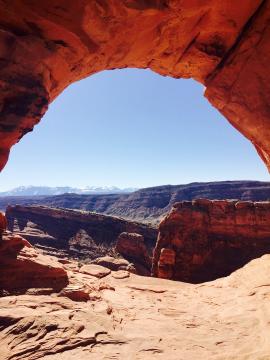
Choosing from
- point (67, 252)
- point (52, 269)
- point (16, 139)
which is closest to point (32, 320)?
point (52, 269)

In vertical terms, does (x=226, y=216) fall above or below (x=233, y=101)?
below

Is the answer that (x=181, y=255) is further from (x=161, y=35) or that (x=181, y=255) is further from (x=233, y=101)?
(x=161, y=35)

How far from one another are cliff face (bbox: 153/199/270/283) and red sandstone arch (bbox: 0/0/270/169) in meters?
19.2

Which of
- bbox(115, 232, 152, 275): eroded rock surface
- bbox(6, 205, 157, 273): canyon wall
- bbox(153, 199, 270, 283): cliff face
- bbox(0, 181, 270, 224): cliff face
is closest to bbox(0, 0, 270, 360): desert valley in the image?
bbox(153, 199, 270, 283): cliff face

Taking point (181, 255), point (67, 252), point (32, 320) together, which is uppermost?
point (32, 320)

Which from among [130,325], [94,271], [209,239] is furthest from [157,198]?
[130,325]

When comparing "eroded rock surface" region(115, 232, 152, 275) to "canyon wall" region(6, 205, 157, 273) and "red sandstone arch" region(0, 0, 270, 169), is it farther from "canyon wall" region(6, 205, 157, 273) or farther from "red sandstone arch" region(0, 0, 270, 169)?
"red sandstone arch" region(0, 0, 270, 169)

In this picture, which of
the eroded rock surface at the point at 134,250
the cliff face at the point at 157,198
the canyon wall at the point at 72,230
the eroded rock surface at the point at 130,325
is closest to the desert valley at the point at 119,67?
the eroded rock surface at the point at 130,325

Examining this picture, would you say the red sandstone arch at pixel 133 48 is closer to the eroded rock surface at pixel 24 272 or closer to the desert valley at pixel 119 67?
→ the desert valley at pixel 119 67

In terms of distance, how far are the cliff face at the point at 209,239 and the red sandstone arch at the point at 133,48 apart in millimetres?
19180

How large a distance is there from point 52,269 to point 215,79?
838cm

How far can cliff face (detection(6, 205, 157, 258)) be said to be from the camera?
48.8m

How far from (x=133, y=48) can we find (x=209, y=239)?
23.1 metres

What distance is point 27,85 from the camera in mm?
7031
